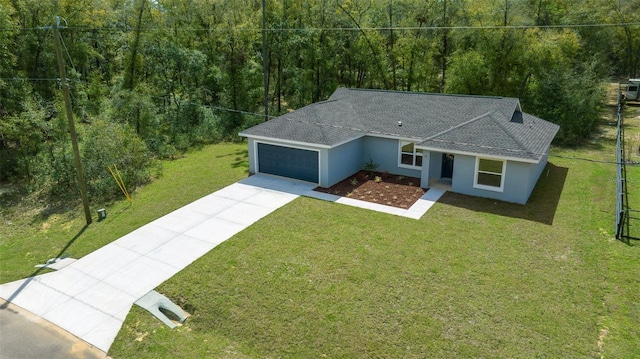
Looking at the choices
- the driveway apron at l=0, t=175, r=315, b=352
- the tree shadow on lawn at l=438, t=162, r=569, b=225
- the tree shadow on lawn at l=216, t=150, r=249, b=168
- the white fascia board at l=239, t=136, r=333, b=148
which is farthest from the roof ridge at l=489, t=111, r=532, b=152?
the tree shadow on lawn at l=216, t=150, r=249, b=168

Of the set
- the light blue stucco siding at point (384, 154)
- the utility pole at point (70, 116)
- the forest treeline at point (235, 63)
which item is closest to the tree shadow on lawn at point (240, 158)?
the forest treeline at point (235, 63)

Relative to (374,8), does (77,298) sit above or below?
below

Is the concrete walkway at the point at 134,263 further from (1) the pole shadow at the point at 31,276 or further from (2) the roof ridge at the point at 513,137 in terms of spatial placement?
(2) the roof ridge at the point at 513,137

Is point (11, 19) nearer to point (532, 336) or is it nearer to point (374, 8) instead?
point (374, 8)

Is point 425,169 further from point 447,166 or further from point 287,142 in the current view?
point 287,142

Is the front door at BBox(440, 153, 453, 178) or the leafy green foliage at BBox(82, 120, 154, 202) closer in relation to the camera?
the leafy green foliage at BBox(82, 120, 154, 202)

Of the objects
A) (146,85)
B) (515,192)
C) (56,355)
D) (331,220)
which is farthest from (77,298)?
(146,85)

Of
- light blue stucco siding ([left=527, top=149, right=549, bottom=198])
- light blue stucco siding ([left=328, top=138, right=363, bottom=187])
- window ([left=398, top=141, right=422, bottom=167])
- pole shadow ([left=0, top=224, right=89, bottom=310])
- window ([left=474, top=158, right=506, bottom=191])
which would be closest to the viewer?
pole shadow ([left=0, top=224, right=89, bottom=310])

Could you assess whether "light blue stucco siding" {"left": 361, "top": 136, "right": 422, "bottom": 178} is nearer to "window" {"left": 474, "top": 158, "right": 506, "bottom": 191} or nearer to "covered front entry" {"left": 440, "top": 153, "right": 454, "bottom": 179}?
"covered front entry" {"left": 440, "top": 153, "right": 454, "bottom": 179}
